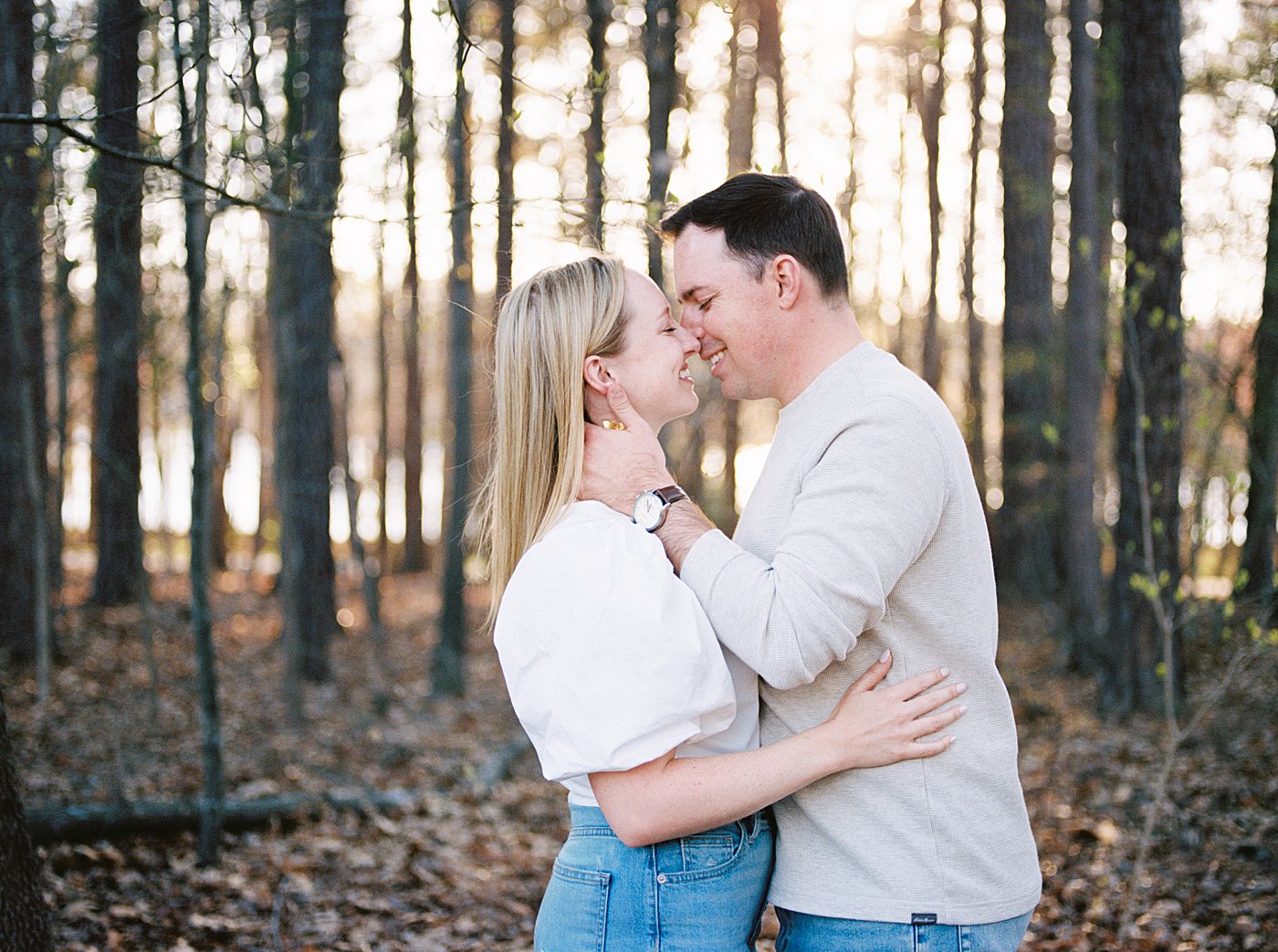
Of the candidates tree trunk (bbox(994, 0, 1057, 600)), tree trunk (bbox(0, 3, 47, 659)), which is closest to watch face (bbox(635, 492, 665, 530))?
tree trunk (bbox(0, 3, 47, 659))

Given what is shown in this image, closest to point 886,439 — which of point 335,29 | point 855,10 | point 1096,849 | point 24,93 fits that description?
point 1096,849

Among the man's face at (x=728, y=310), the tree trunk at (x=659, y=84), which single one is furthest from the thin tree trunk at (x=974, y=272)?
the man's face at (x=728, y=310)

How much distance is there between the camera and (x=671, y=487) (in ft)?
7.11

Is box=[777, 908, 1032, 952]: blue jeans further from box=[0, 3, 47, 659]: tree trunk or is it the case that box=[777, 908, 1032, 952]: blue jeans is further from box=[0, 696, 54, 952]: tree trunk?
box=[0, 3, 47, 659]: tree trunk

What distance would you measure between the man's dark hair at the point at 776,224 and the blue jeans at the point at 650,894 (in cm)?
115

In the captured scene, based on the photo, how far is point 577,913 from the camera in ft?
6.54

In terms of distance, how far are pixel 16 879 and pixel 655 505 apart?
2.32 meters

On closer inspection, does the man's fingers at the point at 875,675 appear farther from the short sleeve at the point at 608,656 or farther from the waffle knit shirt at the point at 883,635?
the short sleeve at the point at 608,656

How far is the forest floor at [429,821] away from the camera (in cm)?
449

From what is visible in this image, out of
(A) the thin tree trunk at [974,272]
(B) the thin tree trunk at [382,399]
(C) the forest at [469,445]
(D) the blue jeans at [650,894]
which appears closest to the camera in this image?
(D) the blue jeans at [650,894]

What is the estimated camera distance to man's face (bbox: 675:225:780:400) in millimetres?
2275

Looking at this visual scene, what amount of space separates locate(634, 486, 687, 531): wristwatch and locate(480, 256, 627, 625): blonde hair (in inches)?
5.5

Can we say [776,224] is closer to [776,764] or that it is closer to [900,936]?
[776,764]

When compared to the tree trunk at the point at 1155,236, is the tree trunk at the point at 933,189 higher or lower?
higher
